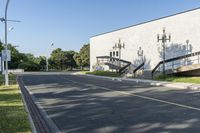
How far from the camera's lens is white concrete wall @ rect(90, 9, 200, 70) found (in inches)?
1233

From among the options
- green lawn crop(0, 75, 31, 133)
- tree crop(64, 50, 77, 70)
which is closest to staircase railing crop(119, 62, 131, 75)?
green lawn crop(0, 75, 31, 133)

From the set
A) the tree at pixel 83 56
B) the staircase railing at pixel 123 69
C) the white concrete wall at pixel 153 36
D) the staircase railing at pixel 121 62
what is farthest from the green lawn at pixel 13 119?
the tree at pixel 83 56

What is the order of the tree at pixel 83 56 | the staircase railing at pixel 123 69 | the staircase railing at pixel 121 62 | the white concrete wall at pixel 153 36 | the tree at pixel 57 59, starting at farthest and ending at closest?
1. the tree at pixel 57 59
2. the tree at pixel 83 56
3. the staircase railing at pixel 121 62
4. the staircase railing at pixel 123 69
5. the white concrete wall at pixel 153 36

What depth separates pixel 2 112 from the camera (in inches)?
393

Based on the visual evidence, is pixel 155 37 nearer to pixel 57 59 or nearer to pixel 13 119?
pixel 13 119

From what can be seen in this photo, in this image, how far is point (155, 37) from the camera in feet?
122

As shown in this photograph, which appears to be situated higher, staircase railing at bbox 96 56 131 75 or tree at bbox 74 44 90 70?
tree at bbox 74 44 90 70

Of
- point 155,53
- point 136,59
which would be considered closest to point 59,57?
point 136,59

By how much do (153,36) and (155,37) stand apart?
0.53 m

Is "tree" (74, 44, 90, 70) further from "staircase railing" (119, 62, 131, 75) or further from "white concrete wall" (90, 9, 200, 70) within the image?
"staircase railing" (119, 62, 131, 75)

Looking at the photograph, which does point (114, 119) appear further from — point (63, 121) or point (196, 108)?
point (196, 108)

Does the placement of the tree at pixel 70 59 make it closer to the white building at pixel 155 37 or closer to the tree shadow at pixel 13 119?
the white building at pixel 155 37

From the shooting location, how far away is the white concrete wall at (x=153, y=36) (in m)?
31.3

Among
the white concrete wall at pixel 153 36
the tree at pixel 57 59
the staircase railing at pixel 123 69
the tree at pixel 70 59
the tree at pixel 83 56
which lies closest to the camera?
the white concrete wall at pixel 153 36
